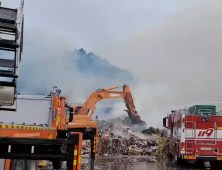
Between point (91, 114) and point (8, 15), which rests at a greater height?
point (8, 15)

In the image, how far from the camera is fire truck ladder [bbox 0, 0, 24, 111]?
3054 mm

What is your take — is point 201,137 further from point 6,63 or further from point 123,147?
point 6,63

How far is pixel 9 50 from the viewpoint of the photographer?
10.4 ft

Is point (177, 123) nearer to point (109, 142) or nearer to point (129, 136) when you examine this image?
point (109, 142)

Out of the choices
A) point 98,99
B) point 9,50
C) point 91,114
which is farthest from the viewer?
point 98,99

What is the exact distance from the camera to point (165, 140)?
51.0 feet

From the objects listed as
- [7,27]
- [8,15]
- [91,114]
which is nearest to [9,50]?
[7,27]

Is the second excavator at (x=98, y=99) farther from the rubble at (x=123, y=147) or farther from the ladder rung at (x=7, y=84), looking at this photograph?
the ladder rung at (x=7, y=84)

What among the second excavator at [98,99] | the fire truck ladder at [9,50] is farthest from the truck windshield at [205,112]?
the fire truck ladder at [9,50]

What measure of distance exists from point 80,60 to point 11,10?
26218mm

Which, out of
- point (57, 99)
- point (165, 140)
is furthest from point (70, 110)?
point (165, 140)

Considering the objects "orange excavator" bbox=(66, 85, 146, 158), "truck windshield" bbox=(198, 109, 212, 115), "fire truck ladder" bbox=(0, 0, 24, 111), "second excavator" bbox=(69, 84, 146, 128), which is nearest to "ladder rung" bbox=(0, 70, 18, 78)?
"fire truck ladder" bbox=(0, 0, 24, 111)

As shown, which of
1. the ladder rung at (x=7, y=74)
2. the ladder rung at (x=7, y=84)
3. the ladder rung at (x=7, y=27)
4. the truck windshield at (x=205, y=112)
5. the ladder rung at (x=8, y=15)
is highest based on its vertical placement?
the ladder rung at (x=8, y=15)

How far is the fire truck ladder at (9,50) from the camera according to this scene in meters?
3.05
